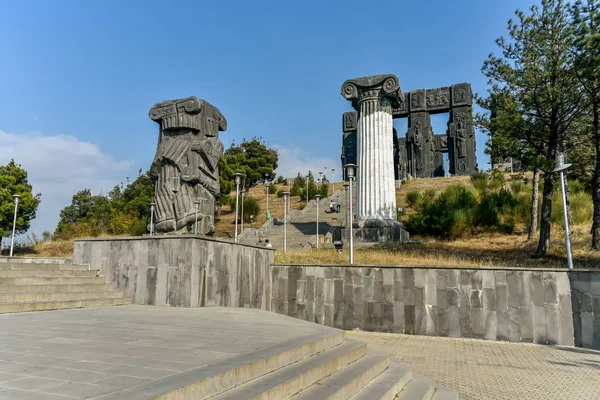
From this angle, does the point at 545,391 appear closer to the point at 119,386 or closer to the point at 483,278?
the point at 483,278

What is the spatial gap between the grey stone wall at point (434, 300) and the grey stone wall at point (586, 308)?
5.2 inches

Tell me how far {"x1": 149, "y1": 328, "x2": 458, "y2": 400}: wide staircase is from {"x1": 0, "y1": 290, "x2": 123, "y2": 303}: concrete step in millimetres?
4883

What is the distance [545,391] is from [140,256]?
23.8 feet

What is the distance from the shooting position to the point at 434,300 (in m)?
9.49

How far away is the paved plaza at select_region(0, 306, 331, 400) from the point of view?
2.70 metres

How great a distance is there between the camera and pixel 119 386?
2.62 metres

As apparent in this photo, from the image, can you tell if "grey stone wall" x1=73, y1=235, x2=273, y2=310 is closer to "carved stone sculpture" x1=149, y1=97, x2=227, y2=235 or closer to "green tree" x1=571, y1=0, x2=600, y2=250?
"carved stone sculpture" x1=149, y1=97, x2=227, y2=235

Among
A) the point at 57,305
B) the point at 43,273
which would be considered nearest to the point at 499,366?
the point at 57,305

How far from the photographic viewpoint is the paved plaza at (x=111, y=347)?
8.86ft

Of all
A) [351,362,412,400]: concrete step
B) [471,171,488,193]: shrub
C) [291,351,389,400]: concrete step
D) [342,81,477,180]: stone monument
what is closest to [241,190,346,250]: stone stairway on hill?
[471,171,488,193]: shrub

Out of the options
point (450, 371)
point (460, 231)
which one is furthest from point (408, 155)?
point (450, 371)

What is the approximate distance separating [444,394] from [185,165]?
7434mm

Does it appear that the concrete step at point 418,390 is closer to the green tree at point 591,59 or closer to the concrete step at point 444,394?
the concrete step at point 444,394

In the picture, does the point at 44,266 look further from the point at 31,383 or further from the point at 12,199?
the point at 12,199
